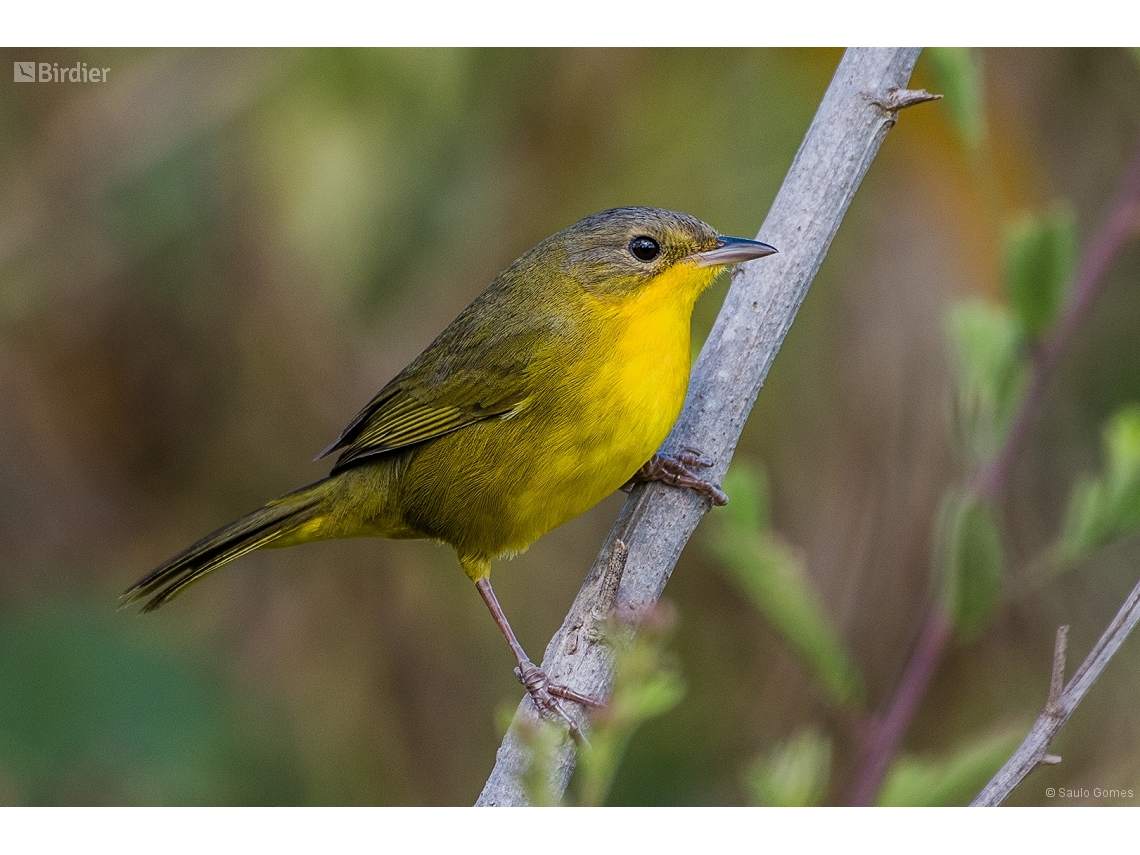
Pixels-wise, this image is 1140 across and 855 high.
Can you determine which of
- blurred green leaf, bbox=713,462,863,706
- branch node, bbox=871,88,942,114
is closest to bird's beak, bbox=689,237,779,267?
branch node, bbox=871,88,942,114

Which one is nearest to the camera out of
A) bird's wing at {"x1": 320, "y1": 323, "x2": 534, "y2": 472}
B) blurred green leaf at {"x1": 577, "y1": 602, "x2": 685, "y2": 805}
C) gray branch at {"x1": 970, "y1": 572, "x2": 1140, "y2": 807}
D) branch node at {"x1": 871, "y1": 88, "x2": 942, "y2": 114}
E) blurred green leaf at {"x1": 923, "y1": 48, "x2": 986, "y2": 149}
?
blurred green leaf at {"x1": 577, "y1": 602, "x2": 685, "y2": 805}

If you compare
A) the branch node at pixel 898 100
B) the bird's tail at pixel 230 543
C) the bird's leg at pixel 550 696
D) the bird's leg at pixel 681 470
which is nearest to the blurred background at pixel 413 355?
the bird's tail at pixel 230 543

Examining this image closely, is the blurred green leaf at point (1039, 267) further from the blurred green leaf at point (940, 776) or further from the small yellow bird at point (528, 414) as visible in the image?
the blurred green leaf at point (940, 776)

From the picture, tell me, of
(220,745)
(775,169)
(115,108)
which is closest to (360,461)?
(220,745)

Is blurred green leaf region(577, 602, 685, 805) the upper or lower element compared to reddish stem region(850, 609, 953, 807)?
upper

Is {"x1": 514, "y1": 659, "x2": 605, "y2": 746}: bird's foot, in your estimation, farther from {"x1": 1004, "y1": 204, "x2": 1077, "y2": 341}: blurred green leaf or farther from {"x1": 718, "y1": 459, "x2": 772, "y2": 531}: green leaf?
{"x1": 1004, "y1": 204, "x2": 1077, "y2": 341}: blurred green leaf
